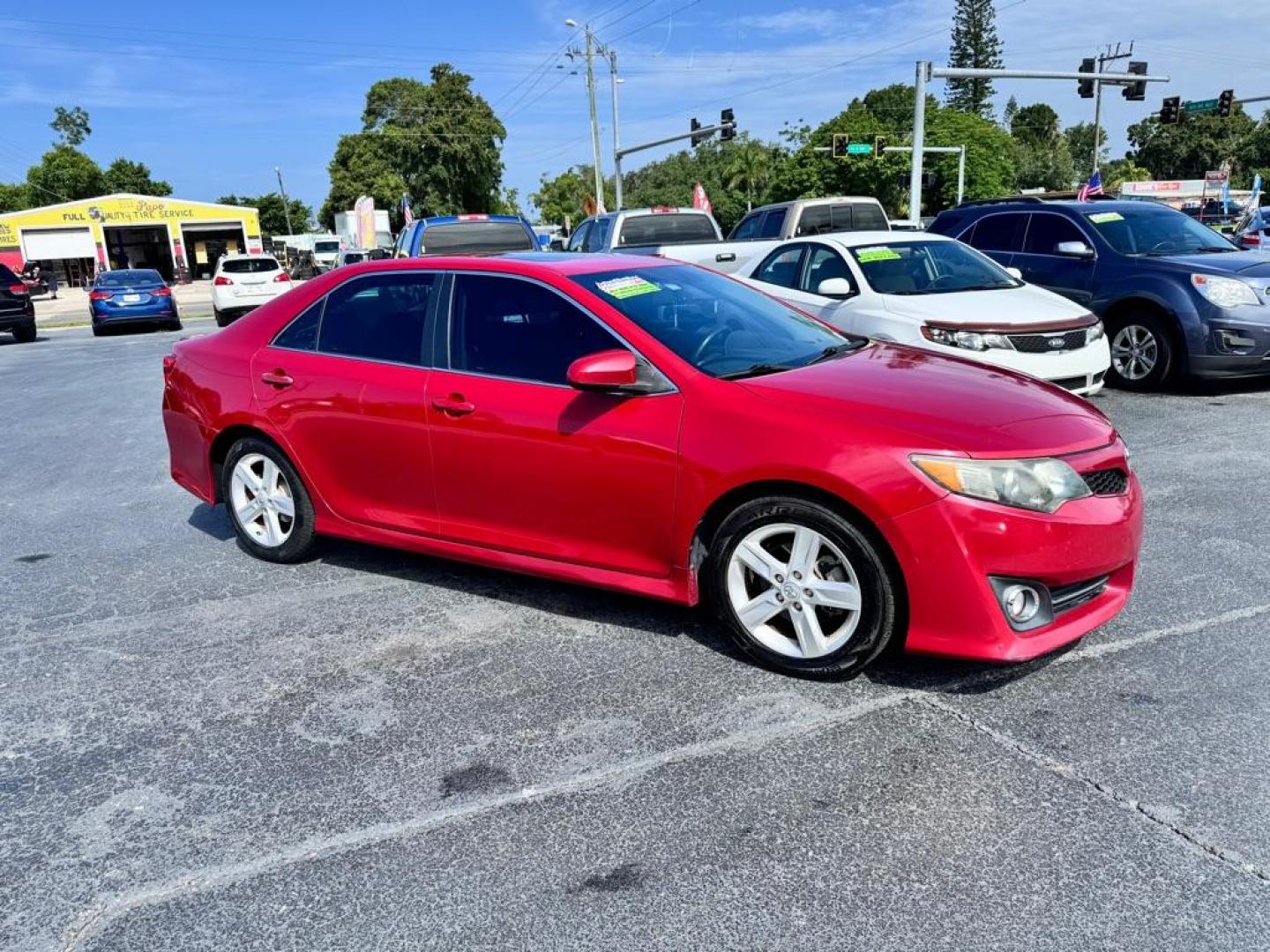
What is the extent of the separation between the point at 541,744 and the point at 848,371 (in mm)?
1886

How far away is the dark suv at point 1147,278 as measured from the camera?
848 centimetres

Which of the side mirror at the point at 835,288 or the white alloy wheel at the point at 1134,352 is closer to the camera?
the side mirror at the point at 835,288

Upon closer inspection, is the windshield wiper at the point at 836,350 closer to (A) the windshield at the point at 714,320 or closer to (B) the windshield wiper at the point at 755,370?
(A) the windshield at the point at 714,320

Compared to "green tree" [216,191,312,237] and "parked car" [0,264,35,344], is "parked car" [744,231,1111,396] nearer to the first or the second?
"parked car" [0,264,35,344]

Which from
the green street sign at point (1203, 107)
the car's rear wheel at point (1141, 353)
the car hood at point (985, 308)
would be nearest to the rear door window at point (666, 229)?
the car's rear wheel at point (1141, 353)

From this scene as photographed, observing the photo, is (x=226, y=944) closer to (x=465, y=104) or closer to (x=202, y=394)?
(x=202, y=394)

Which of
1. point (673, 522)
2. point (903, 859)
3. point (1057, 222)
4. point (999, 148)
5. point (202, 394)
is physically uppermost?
point (999, 148)

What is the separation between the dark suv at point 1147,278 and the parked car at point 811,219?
4.46 metres

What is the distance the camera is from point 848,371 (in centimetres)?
388

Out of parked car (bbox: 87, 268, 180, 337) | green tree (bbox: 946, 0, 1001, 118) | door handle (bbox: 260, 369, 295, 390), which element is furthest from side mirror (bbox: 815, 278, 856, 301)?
green tree (bbox: 946, 0, 1001, 118)

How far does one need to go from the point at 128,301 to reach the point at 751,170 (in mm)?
77751

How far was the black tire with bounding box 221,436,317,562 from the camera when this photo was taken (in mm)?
4859

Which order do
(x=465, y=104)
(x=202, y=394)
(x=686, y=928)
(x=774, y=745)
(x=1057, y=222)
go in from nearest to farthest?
(x=686, y=928)
(x=774, y=745)
(x=202, y=394)
(x=1057, y=222)
(x=465, y=104)

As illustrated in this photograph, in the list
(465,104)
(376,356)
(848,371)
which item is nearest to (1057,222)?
(848,371)
